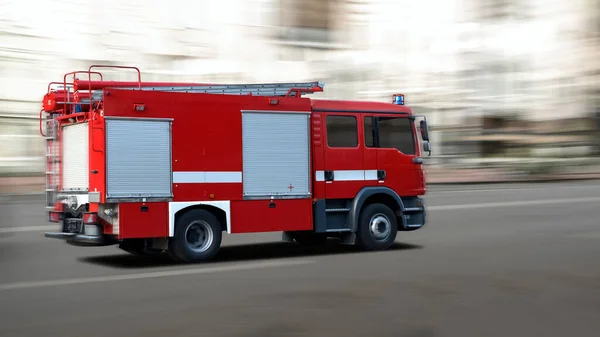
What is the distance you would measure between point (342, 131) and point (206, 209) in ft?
8.78

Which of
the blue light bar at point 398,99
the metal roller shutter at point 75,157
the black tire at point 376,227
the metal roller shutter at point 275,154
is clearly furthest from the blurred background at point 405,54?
the metal roller shutter at point 75,157

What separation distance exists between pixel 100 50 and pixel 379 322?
45.9 meters

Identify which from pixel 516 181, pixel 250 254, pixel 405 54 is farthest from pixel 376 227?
pixel 405 54

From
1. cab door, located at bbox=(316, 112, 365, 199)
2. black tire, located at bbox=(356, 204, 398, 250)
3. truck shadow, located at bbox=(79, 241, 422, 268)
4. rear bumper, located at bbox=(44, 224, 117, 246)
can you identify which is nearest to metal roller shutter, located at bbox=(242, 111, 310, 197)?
cab door, located at bbox=(316, 112, 365, 199)

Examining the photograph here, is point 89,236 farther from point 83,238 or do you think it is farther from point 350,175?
point 350,175

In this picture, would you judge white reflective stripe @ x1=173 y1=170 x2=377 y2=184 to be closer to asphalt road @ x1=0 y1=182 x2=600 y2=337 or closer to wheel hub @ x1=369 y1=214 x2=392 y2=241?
wheel hub @ x1=369 y1=214 x2=392 y2=241

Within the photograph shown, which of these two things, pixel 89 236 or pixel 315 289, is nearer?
pixel 315 289

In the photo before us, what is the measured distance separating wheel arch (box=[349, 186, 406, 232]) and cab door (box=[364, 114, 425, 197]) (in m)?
0.14

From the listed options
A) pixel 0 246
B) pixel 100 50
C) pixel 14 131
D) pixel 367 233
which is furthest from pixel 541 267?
pixel 100 50

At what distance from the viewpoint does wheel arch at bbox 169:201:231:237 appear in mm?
12453

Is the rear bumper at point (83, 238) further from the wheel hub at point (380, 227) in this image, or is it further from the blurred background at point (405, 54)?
the blurred background at point (405, 54)

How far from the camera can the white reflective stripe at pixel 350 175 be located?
45.6ft

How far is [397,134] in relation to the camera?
14828 millimetres

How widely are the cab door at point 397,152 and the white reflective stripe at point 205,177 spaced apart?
8.29ft
